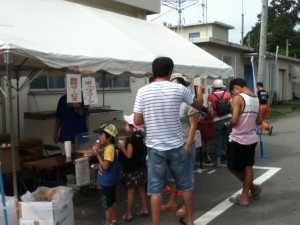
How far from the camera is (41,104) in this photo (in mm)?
9844

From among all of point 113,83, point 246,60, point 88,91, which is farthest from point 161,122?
point 246,60

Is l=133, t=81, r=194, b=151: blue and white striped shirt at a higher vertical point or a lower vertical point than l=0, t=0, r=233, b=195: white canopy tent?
lower

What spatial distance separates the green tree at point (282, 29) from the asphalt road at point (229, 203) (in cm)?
4760

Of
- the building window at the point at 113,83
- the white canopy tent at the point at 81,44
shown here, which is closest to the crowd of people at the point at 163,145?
the white canopy tent at the point at 81,44

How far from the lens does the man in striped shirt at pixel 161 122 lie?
4438 millimetres

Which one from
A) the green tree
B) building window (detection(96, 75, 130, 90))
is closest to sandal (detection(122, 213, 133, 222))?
building window (detection(96, 75, 130, 90))

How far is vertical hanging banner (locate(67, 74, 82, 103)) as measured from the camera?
18.7 feet

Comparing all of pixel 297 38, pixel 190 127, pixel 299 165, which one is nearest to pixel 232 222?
pixel 190 127

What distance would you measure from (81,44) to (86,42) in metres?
0.22

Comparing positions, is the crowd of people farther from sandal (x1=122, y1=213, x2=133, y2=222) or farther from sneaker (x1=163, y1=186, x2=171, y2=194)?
sneaker (x1=163, y1=186, x2=171, y2=194)

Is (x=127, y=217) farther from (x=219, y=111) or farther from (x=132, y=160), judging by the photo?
(x=219, y=111)

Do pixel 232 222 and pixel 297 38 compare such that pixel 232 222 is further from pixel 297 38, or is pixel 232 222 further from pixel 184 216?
pixel 297 38

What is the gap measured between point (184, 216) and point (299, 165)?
14.2ft

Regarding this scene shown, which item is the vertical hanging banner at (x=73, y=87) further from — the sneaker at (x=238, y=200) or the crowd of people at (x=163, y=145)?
the sneaker at (x=238, y=200)
